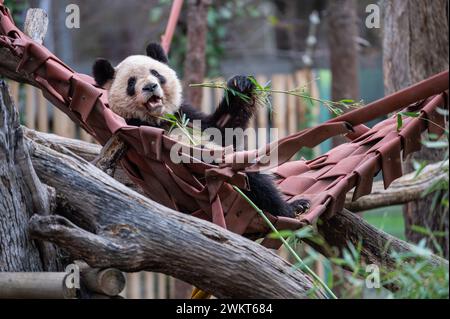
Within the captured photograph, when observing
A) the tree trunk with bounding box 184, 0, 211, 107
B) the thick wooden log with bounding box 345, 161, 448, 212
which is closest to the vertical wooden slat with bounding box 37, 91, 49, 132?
the tree trunk with bounding box 184, 0, 211, 107

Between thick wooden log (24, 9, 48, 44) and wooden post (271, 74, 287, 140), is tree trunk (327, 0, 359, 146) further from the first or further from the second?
thick wooden log (24, 9, 48, 44)

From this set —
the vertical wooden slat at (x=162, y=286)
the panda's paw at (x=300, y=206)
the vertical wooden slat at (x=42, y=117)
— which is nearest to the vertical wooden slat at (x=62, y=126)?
the vertical wooden slat at (x=42, y=117)

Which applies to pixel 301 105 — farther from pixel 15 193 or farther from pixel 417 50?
pixel 15 193

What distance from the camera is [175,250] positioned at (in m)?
2.60

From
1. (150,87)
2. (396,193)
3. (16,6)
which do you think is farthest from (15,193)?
(16,6)

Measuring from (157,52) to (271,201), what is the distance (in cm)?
146

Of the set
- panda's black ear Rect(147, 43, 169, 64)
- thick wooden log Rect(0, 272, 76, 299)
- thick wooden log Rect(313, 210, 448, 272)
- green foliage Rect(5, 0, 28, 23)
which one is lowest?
thick wooden log Rect(313, 210, 448, 272)

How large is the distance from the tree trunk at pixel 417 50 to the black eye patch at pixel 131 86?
1853 mm

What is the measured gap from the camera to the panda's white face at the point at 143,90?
4297mm

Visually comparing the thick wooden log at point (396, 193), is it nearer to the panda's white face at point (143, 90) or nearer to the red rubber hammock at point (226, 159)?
the red rubber hammock at point (226, 159)

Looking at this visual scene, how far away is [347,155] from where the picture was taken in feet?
12.0

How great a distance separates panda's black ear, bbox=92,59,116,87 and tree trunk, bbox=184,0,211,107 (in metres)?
1.65

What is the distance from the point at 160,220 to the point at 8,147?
2.18ft

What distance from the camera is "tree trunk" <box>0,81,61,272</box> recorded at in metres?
2.81
